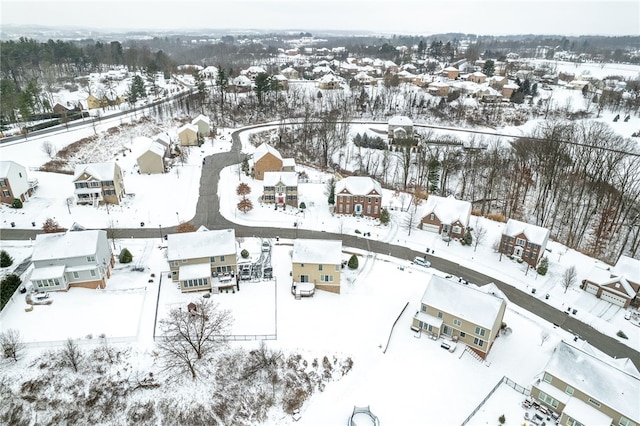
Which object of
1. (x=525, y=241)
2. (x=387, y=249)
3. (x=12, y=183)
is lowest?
(x=387, y=249)

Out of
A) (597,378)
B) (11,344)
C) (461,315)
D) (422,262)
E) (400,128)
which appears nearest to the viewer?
(597,378)

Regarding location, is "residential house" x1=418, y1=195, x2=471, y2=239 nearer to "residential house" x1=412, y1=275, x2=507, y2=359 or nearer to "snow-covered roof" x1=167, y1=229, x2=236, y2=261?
"residential house" x1=412, y1=275, x2=507, y2=359

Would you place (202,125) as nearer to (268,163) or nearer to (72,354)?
(268,163)

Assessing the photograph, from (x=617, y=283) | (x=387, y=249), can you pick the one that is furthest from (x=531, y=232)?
(x=387, y=249)

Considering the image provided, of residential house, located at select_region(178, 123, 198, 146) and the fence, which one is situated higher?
residential house, located at select_region(178, 123, 198, 146)

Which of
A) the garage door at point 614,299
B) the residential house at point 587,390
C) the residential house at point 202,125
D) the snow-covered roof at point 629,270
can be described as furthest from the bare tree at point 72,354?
the residential house at point 202,125

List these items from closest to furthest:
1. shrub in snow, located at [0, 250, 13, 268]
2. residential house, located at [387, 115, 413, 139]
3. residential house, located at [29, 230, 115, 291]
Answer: residential house, located at [29, 230, 115, 291], shrub in snow, located at [0, 250, 13, 268], residential house, located at [387, 115, 413, 139]

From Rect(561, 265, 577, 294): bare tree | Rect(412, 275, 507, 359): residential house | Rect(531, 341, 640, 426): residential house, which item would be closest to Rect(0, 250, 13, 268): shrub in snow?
Rect(412, 275, 507, 359): residential house
